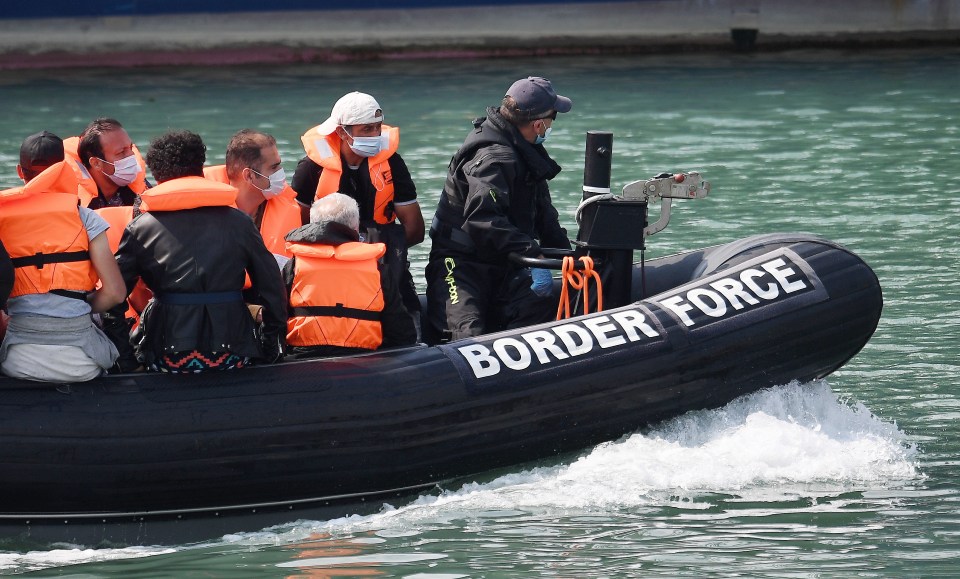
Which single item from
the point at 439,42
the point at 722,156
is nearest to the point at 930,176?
the point at 722,156

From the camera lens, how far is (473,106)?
15.1 meters

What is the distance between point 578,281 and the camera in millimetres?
5738

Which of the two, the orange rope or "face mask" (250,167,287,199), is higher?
"face mask" (250,167,287,199)

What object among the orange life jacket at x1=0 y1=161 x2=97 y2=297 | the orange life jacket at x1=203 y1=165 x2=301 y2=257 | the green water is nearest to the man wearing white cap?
the orange life jacket at x1=203 y1=165 x2=301 y2=257

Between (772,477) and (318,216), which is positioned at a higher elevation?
(318,216)

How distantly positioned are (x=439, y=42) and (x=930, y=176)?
385 inches

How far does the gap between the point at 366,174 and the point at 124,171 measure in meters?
0.96

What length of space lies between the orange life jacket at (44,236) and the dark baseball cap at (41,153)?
6 cm

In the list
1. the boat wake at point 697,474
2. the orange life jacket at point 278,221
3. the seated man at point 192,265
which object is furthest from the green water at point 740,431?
the orange life jacket at point 278,221

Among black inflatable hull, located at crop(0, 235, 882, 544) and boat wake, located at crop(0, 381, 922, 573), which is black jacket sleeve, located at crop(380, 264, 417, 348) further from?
boat wake, located at crop(0, 381, 922, 573)

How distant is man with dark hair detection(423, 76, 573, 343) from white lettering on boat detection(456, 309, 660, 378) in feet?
1.46

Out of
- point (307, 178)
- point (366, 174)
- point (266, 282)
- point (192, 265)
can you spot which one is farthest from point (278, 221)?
point (192, 265)

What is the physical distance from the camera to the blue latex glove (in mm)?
5891

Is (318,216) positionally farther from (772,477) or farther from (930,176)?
(930,176)
